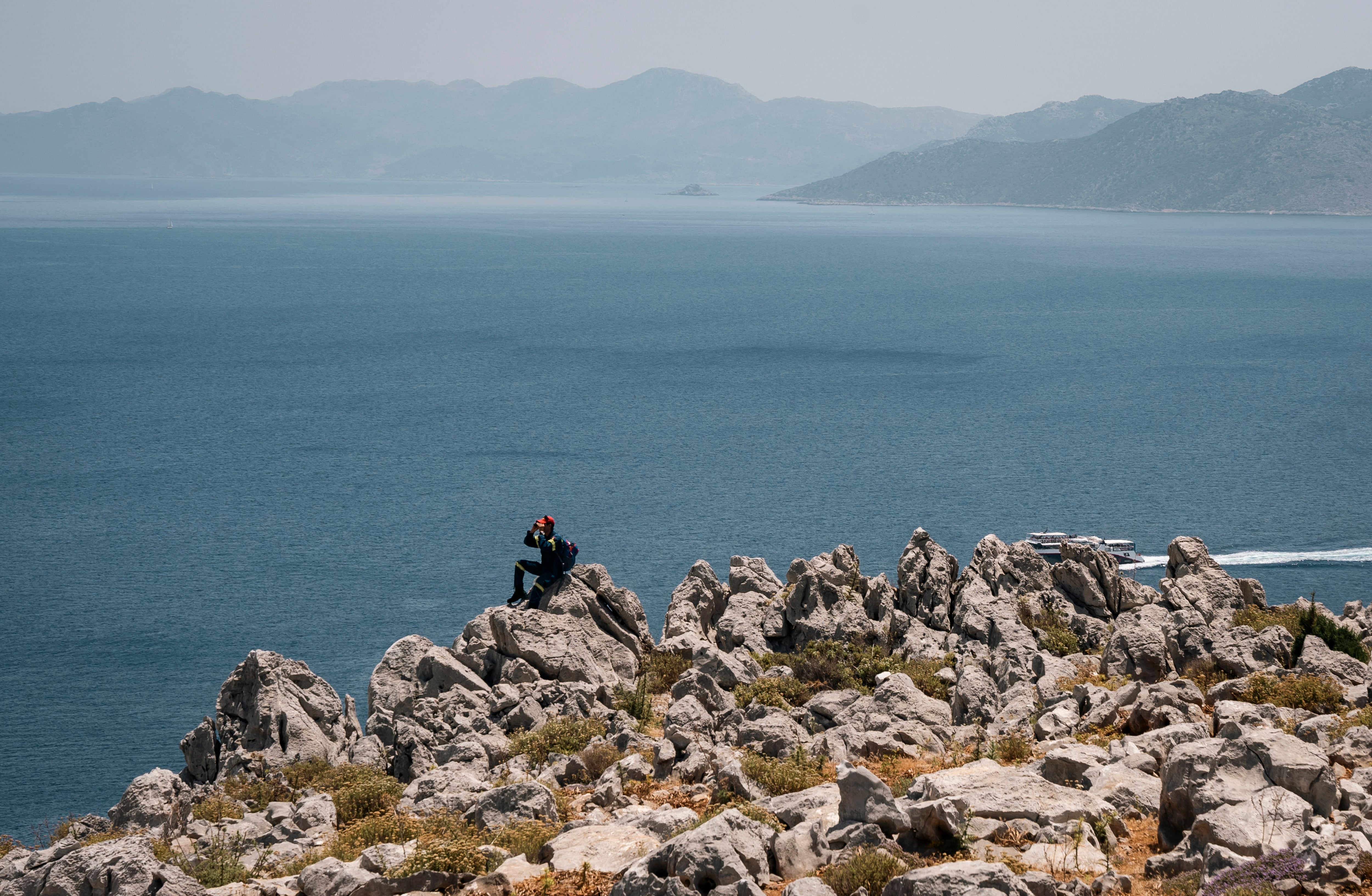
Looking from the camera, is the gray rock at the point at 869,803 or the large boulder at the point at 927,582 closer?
the gray rock at the point at 869,803

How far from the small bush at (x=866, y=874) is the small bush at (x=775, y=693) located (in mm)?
12036

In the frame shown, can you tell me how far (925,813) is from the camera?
17000mm

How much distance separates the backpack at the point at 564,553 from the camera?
32.9 metres

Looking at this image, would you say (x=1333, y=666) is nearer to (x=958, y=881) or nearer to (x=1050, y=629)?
(x=1050, y=629)

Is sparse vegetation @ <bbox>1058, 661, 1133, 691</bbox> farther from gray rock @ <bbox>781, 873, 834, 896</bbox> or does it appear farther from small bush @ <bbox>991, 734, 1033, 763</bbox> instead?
gray rock @ <bbox>781, 873, 834, 896</bbox>

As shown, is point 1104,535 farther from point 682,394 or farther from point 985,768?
point 985,768

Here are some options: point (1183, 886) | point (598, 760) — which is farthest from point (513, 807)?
point (1183, 886)

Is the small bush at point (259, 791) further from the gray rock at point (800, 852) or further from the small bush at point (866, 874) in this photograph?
the small bush at point (866, 874)

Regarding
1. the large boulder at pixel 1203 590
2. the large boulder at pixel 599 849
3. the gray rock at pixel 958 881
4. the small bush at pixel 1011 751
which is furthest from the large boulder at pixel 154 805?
the large boulder at pixel 1203 590

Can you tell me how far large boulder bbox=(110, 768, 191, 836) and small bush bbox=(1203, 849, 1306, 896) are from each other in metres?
19.2

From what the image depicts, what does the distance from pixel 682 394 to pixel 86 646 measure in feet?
291

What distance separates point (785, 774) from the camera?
21922mm

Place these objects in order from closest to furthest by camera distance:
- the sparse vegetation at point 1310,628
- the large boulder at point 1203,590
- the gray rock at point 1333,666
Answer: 1. the gray rock at point 1333,666
2. the sparse vegetation at point 1310,628
3. the large boulder at point 1203,590

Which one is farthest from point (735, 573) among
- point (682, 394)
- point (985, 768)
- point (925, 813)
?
point (682, 394)
